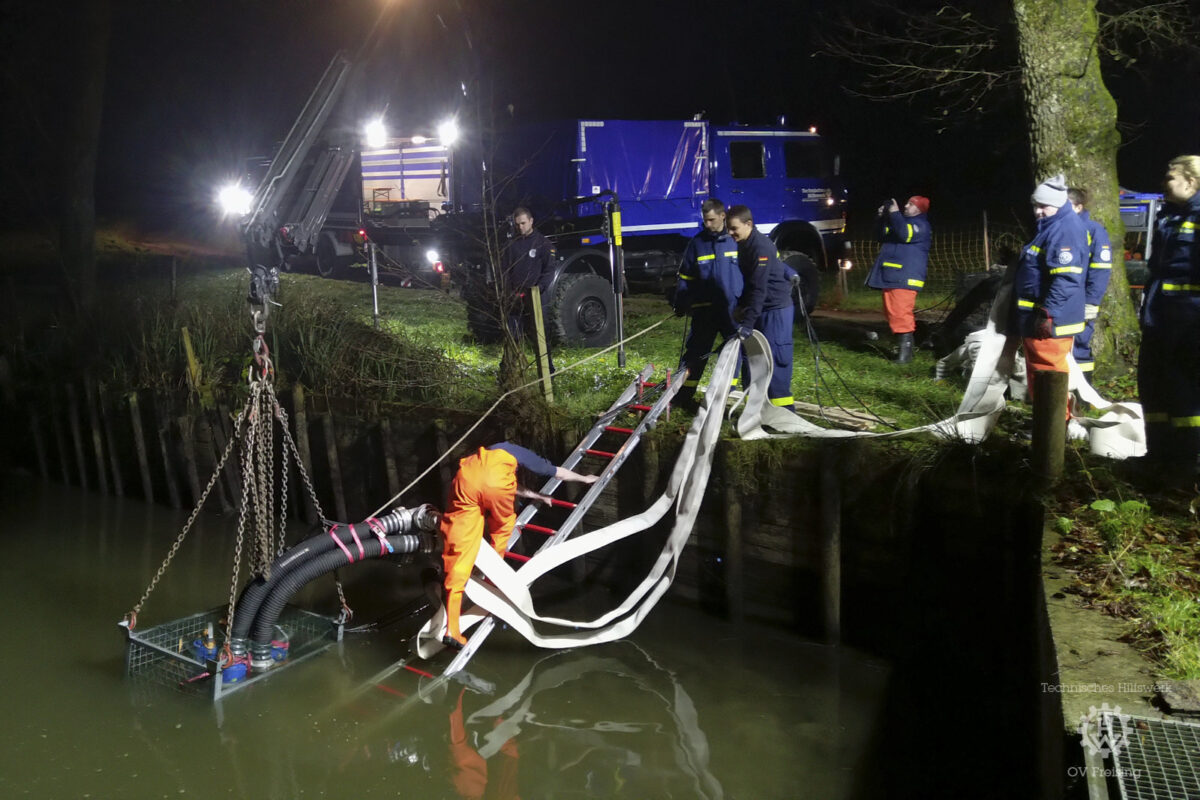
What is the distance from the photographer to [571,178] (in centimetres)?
1301

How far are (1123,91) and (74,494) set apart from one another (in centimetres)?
2190

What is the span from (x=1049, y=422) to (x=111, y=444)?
10.0m

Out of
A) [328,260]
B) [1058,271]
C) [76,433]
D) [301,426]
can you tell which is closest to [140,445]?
[76,433]

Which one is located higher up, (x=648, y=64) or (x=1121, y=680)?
(x=648, y=64)

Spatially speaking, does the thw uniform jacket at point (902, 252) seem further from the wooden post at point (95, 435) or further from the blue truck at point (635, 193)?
the wooden post at point (95, 435)

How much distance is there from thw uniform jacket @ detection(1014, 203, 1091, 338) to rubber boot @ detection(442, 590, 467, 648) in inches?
163

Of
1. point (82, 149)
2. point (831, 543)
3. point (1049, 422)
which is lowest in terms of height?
point (831, 543)

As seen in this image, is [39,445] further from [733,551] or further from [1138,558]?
[1138,558]

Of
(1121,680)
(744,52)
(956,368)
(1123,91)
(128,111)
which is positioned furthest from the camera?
(128,111)

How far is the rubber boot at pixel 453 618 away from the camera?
6.21m

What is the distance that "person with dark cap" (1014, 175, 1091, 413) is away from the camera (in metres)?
6.27

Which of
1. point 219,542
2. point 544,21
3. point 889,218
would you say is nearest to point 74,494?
point 219,542

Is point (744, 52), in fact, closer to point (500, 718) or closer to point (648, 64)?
point (648, 64)

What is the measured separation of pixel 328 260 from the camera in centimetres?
1859
